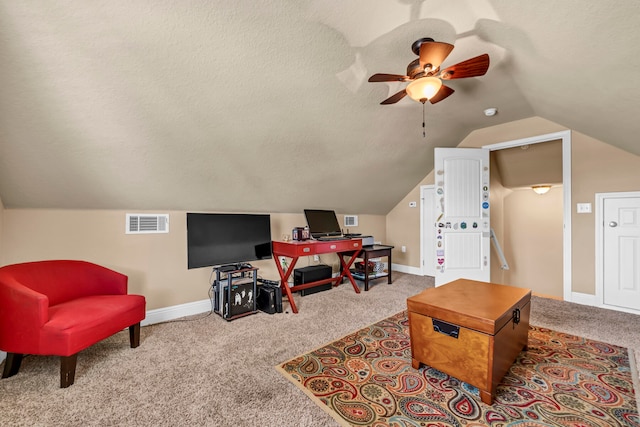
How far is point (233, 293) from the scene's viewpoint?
3.03 metres

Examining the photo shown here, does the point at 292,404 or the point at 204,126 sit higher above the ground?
the point at 204,126

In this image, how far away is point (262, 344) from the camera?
95.0 inches

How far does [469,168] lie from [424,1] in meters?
2.64

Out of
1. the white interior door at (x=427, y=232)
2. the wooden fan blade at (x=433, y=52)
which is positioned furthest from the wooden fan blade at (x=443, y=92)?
the white interior door at (x=427, y=232)

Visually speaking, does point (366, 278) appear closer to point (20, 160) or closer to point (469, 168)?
point (469, 168)

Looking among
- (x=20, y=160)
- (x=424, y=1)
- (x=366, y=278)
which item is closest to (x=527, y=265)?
(x=366, y=278)

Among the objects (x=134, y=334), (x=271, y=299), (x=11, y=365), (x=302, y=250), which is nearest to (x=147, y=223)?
(x=134, y=334)

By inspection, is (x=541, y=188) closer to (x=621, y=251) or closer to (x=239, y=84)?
(x=621, y=251)

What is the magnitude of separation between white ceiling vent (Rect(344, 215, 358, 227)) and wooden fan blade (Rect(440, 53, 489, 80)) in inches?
124

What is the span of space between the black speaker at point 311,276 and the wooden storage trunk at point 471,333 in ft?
6.66

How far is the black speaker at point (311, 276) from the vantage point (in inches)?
153

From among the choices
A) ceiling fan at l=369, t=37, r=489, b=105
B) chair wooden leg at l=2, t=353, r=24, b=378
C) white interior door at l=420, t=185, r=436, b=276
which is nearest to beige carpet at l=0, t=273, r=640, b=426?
chair wooden leg at l=2, t=353, r=24, b=378

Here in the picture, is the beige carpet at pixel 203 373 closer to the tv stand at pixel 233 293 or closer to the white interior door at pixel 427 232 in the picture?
the tv stand at pixel 233 293

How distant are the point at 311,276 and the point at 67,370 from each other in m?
2.64
